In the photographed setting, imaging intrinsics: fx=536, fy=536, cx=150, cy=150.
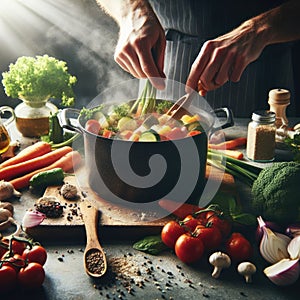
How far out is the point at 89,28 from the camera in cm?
355

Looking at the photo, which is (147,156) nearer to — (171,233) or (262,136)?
(171,233)

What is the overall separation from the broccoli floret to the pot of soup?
0.19 m

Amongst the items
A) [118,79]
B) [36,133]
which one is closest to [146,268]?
[36,133]

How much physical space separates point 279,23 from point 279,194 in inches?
30.1

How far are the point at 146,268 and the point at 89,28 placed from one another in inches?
98.2

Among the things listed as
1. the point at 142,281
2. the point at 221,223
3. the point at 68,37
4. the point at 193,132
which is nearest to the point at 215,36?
the point at 193,132

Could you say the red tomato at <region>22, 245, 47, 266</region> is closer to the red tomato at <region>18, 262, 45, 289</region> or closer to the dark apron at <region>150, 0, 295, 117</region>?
the red tomato at <region>18, 262, 45, 289</region>

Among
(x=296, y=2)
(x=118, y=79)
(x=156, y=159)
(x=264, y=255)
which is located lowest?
(x=118, y=79)

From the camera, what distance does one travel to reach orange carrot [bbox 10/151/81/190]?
5.86 feet

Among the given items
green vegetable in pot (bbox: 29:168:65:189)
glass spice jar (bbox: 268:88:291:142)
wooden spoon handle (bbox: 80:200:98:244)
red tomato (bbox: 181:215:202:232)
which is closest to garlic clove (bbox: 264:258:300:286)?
red tomato (bbox: 181:215:202:232)

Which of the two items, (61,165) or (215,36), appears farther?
(215,36)

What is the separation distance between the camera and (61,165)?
6.26ft

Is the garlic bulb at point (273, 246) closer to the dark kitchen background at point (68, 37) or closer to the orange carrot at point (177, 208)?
the orange carrot at point (177, 208)

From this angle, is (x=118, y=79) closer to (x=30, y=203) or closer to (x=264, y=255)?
(x=30, y=203)
